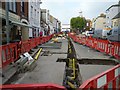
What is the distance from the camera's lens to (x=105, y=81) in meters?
4.04

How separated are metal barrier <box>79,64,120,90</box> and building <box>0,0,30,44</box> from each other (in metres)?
13.3

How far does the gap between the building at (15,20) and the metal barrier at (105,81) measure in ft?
43.7

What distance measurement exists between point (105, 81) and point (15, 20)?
60.7 ft

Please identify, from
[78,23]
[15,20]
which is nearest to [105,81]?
[15,20]

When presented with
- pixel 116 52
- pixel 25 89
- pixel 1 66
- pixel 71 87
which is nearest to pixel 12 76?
pixel 1 66

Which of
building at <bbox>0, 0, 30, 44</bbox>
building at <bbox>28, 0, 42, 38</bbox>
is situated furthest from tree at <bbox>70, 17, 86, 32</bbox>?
building at <bbox>0, 0, 30, 44</bbox>

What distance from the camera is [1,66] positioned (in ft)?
28.5

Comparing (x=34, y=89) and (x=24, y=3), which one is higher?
(x=24, y=3)

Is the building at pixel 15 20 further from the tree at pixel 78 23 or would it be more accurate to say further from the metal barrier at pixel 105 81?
the tree at pixel 78 23

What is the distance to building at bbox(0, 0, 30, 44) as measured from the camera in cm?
1826

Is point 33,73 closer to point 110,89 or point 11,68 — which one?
point 11,68

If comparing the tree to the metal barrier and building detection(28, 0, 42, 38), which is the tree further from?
the metal barrier

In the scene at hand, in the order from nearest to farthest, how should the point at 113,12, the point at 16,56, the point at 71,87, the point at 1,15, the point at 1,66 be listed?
the point at 71,87
the point at 1,66
the point at 16,56
the point at 1,15
the point at 113,12

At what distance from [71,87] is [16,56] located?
4.62 m
